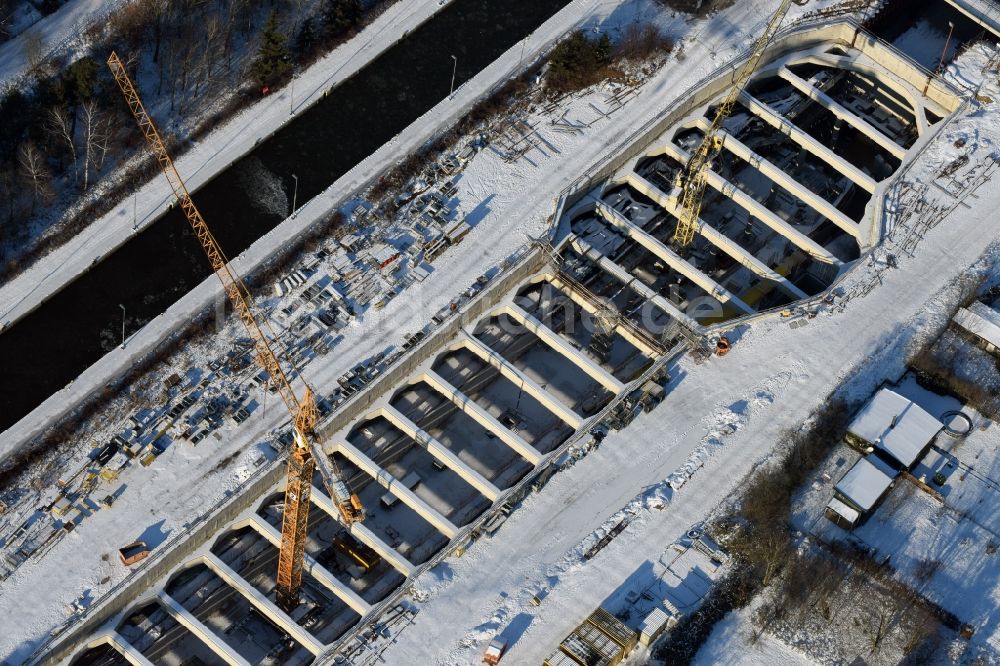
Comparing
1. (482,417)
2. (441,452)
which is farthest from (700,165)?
(441,452)

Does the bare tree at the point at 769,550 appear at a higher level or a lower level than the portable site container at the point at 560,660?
higher

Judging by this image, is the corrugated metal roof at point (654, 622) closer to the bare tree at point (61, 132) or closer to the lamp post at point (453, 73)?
the lamp post at point (453, 73)

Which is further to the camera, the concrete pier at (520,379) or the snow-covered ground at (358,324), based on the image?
the concrete pier at (520,379)

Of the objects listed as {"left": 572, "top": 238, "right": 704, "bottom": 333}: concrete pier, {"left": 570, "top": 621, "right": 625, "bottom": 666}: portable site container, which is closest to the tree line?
{"left": 572, "top": 238, "right": 704, "bottom": 333}: concrete pier

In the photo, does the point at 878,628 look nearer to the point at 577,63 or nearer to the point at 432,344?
the point at 432,344

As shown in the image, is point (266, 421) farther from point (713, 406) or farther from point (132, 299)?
point (713, 406)

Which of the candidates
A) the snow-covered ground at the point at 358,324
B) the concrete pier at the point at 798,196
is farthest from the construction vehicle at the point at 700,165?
the snow-covered ground at the point at 358,324

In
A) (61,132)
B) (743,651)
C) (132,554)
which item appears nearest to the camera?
(743,651)

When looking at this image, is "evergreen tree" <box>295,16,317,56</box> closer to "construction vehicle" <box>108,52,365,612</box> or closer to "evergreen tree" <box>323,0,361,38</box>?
"evergreen tree" <box>323,0,361,38</box>

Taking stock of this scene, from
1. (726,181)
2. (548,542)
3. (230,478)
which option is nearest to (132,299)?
(230,478)
